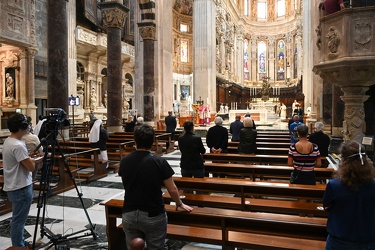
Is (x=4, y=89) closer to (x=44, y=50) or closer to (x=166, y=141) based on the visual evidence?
(x=44, y=50)

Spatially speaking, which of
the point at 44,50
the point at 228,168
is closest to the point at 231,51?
the point at 44,50

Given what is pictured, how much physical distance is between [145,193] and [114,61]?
1169cm

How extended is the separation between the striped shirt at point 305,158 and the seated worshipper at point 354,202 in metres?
2.23

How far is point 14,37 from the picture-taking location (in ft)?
50.8

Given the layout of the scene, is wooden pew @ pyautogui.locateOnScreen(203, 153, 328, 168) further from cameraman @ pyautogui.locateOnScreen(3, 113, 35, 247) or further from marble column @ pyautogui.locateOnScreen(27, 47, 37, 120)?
marble column @ pyautogui.locateOnScreen(27, 47, 37, 120)

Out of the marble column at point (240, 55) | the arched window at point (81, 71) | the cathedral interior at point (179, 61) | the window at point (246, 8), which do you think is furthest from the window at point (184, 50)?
the arched window at point (81, 71)

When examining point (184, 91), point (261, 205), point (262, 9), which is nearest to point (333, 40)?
point (261, 205)

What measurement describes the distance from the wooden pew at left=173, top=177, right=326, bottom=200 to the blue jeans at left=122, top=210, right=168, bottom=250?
1.78 m

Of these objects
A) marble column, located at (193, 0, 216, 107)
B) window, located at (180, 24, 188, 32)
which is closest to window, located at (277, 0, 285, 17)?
window, located at (180, 24, 188, 32)

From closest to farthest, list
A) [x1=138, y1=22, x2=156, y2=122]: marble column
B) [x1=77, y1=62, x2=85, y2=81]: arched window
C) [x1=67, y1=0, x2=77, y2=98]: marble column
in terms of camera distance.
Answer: [x1=138, y1=22, x2=156, y2=122]: marble column < [x1=67, y1=0, x2=77, y2=98]: marble column < [x1=77, y1=62, x2=85, y2=81]: arched window

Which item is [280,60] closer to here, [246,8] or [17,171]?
[246,8]

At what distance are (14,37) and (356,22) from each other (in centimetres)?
1515

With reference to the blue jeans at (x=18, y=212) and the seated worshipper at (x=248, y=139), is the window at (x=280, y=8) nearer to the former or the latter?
the seated worshipper at (x=248, y=139)

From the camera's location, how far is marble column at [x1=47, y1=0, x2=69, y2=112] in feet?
31.0
